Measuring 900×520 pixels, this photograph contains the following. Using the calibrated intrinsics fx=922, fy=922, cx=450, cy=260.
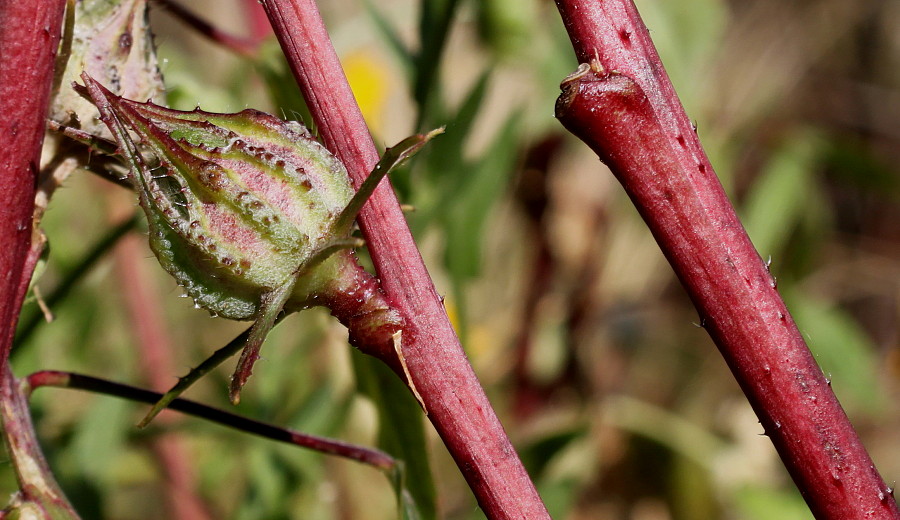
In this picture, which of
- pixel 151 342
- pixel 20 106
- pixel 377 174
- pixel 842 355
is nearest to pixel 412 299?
pixel 377 174

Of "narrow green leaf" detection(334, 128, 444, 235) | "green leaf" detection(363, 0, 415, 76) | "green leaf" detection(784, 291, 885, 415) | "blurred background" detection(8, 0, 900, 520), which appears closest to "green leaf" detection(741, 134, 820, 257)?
"blurred background" detection(8, 0, 900, 520)

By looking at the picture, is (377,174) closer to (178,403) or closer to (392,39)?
(178,403)

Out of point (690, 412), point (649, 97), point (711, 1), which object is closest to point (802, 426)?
point (649, 97)

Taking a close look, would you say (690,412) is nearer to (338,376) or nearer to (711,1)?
(711,1)

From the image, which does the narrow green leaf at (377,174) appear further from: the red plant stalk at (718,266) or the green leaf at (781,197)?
the green leaf at (781,197)

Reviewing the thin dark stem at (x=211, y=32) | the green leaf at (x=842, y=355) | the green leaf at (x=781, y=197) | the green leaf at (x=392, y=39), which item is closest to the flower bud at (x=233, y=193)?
the thin dark stem at (x=211, y=32)
